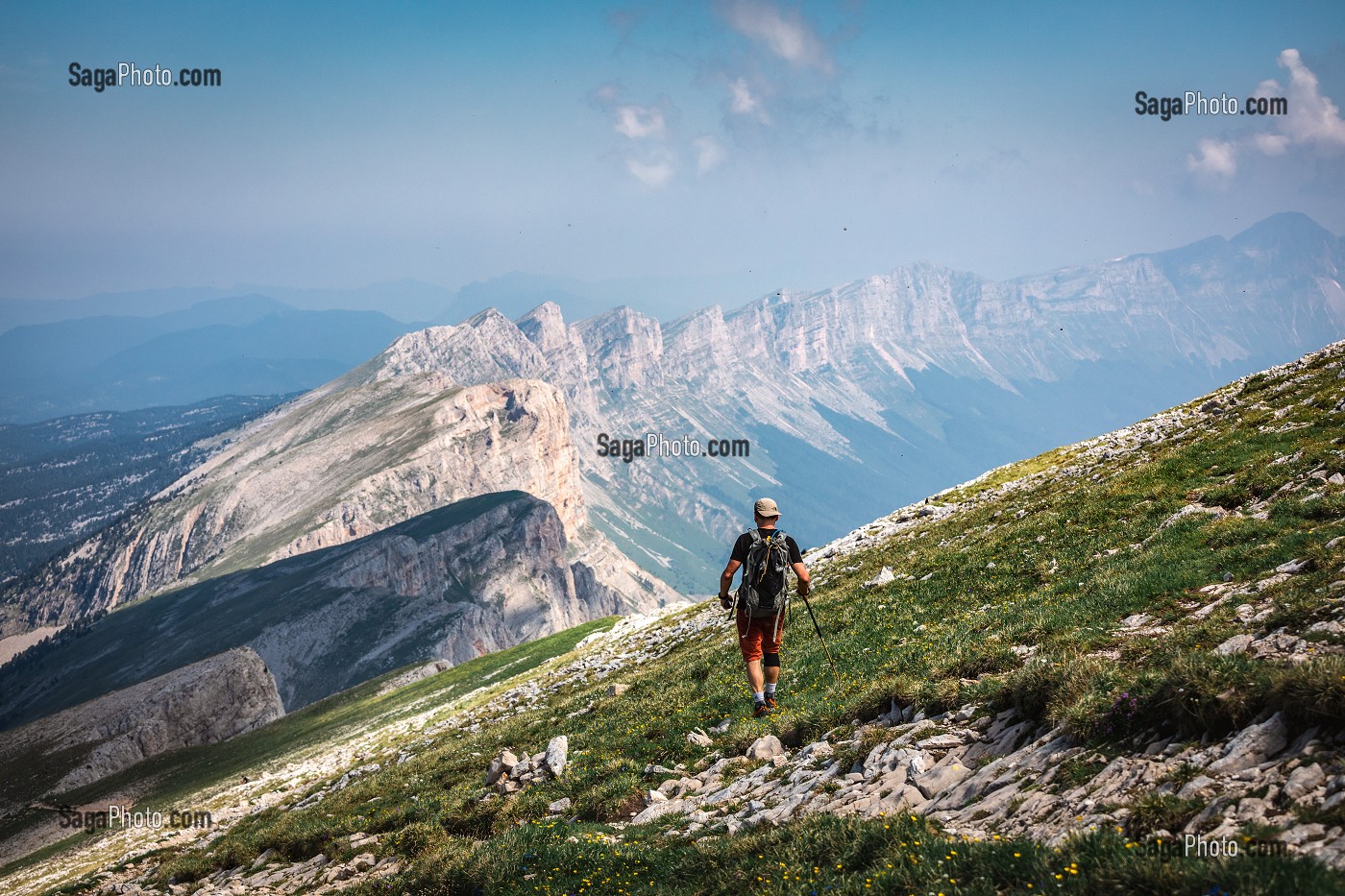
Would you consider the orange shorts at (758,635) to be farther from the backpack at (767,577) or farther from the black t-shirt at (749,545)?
the black t-shirt at (749,545)

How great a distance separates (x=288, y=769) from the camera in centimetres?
4834

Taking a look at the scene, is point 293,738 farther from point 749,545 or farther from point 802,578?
point 802,578

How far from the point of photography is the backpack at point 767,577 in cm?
1722

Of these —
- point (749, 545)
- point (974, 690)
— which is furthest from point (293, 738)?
point (974, 690)

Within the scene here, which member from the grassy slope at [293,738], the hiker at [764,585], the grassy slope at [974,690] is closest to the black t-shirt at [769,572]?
the hiker at [764,585]

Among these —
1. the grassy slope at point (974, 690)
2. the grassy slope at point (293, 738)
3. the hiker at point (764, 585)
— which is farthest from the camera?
the grassy slope at point (293, 738)

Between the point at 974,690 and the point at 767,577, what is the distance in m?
5.27

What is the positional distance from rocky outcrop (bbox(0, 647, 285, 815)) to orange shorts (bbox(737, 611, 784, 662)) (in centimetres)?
8639

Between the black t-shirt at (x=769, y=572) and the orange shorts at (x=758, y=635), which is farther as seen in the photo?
the orange shorts at (x=758, y=635)

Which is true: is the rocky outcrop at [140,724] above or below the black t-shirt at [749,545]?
below

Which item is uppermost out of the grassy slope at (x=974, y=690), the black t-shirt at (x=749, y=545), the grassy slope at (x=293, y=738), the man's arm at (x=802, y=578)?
the black t-shirt at (x=749, y=545)

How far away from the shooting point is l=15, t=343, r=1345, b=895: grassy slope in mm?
8258

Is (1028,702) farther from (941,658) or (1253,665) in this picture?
(941,658)

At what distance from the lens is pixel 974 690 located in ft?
44.1
